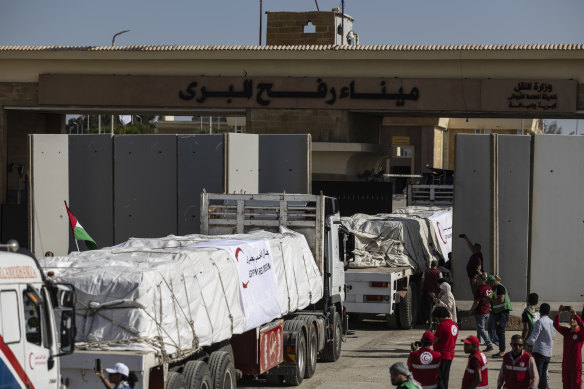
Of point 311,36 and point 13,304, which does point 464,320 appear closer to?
point 13,304

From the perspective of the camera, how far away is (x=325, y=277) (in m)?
19.4

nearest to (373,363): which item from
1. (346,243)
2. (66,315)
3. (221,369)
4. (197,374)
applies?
(346,243)

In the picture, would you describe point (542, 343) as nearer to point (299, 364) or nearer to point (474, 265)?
point (299, 364)

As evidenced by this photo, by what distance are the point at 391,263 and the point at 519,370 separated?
1230cm

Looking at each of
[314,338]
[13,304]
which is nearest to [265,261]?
[314,338]

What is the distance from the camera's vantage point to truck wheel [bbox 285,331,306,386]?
17.1m

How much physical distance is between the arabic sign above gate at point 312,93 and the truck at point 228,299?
26.6 m

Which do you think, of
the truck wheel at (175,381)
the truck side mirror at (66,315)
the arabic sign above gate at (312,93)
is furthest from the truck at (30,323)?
the arabic sign above gate at (312,93)

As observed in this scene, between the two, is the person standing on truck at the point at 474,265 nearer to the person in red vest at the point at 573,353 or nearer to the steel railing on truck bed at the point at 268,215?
the steel railing on truck bed at the point at 268,215

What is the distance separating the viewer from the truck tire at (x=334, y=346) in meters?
19.9

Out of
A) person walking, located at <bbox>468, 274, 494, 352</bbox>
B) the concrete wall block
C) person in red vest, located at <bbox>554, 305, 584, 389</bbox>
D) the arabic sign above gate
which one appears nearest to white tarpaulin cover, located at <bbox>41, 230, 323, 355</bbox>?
person in red vest, located at <bbox>554, 305, 584, 389</bbox>

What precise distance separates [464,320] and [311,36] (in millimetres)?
37705

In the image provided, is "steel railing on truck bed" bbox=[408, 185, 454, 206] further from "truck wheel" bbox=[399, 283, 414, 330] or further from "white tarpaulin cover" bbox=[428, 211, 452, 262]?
"truck wheel" bbox=[399, 283, 414, 330]

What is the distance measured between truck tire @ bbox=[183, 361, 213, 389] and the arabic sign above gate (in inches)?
1405
